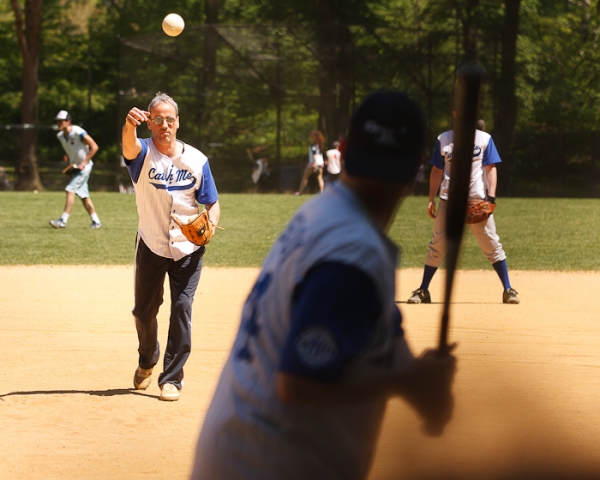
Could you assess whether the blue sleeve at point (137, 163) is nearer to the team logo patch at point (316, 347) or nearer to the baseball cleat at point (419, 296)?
the team logo patch at point (316, 347)

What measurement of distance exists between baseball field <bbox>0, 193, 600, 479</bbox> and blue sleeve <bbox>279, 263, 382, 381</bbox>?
319 millimetres

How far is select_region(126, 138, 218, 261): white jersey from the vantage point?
554 centimetres

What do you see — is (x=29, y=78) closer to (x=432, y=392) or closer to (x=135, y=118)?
(x=135, y=118)

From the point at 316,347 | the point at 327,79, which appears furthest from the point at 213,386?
the point at 327,79

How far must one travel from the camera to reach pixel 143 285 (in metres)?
5.58

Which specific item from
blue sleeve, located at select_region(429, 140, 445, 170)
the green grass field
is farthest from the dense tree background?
blue sleeve, located at select_region(429, 140, 445, 170)

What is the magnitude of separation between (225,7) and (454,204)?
4207 centimetres

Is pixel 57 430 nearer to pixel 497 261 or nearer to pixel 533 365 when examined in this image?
pixel 533 365

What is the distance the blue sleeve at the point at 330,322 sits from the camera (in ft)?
5.70

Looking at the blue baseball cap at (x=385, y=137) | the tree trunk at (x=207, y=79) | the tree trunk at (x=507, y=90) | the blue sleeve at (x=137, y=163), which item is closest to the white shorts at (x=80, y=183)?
the blue sleeve at (x=137, y=163)

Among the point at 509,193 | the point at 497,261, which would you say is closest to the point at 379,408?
the point at 497,261

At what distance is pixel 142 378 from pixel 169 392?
36 cm

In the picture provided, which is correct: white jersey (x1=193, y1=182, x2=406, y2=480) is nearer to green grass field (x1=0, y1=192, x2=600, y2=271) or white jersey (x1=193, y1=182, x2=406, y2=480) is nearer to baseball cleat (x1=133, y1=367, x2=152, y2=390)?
baseball cleat (x1=133, y1=367, x2=152, y2=390)

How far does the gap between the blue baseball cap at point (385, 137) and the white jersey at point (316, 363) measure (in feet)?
0.26
